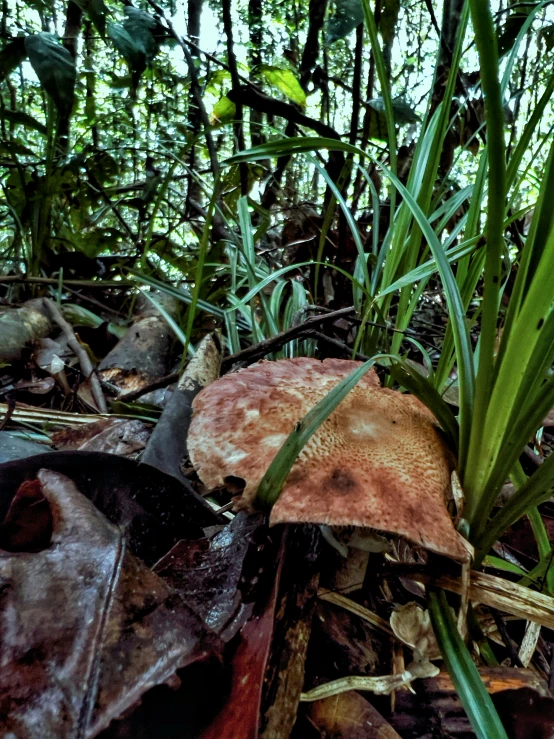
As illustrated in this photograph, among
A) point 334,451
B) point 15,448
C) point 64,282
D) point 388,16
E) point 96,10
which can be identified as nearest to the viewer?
point 334,451

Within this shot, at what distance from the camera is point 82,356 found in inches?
56.2

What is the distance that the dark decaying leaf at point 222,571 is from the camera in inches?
22.1

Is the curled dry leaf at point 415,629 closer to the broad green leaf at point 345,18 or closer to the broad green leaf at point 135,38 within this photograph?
the broad green leaf at point 135,38

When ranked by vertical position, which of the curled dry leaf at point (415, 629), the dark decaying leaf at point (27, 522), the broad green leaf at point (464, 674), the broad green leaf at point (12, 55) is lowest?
the curled dry leaf at point (415, 629)

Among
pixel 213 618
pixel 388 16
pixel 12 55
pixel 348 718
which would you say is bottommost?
pixel 348 718

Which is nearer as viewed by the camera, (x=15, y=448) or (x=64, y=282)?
(x=15, y=448)

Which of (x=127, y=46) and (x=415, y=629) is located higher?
(x=127, y=46)

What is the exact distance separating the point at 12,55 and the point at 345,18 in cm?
119

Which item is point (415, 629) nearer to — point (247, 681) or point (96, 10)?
point (247, 681)

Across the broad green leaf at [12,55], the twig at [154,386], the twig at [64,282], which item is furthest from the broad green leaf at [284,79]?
the twig at [154,386]

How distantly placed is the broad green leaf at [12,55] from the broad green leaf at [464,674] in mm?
2046

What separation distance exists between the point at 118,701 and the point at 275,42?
14.3 ft

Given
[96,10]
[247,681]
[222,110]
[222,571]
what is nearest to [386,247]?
[222,571]

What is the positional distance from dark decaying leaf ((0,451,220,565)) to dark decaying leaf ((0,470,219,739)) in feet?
0.42
